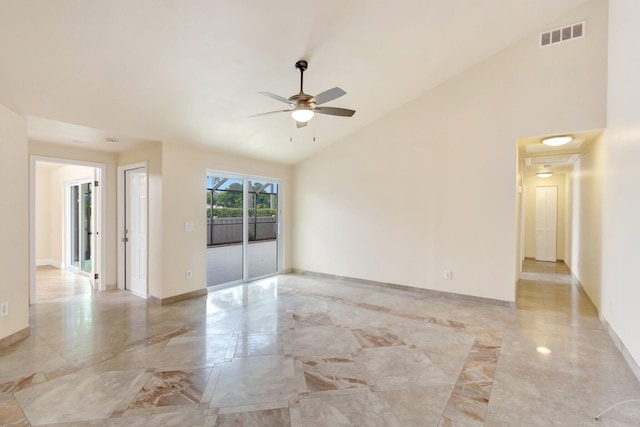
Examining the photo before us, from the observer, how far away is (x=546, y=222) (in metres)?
8.27

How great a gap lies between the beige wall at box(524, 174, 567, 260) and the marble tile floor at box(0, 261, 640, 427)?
4.50 meters

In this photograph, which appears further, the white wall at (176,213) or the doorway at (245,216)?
the doorway at (245,216)

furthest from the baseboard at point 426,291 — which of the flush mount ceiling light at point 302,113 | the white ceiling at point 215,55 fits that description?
the flush mount ceiling light at point 302,113

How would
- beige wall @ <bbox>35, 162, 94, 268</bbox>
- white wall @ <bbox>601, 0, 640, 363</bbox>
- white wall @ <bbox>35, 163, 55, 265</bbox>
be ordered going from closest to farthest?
white wall @ <bbox>601, 0, 640, 363</bbox>
beige wall @ <bbox>35, 162, 94, 268</bbox>
white wall @ <bbox>35, 163, 55, 265</bbox>

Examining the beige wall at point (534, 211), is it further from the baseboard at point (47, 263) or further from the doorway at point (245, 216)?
the baseboard at point (47, 263)

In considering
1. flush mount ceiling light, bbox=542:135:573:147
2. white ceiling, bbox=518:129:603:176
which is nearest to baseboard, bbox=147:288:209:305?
white ceiling, bbox=518:129:603:176

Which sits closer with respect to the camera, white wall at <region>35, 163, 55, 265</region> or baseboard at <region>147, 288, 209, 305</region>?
baseboard at <region>147, 288, 209, 305</region>

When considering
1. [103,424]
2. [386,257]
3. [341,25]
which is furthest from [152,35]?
[386,257]

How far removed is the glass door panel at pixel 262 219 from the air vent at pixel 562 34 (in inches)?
201

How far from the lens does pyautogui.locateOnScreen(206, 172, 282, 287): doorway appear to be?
5695mm

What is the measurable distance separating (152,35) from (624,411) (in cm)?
480

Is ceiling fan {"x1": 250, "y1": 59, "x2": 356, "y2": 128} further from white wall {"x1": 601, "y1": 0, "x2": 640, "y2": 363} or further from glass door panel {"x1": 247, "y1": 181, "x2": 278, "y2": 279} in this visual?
glass door panel {"x1": 247, "y1": 181, "x2": 278, "y2": 279}

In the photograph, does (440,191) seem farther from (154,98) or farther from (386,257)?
(154,98)

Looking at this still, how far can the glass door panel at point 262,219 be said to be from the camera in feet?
20.1
